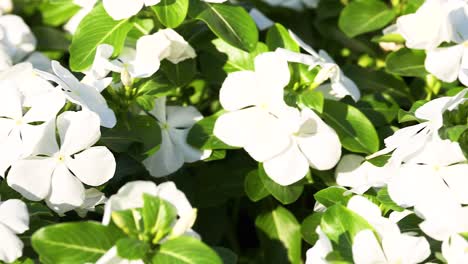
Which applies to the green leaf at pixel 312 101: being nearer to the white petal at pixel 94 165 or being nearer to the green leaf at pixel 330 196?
the green leaf at pixel 330 196

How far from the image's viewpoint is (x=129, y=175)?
1.80 m

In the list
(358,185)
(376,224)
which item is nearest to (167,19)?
(358,185)

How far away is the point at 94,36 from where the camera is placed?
6.15ft

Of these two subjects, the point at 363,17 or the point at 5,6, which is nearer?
the point at 363,17

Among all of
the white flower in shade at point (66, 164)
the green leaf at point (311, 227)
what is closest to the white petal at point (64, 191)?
the white flower in shade at point (66, 164)

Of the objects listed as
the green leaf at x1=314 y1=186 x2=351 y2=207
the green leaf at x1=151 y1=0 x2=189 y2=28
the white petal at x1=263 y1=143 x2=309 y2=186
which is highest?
Answer: the green leaf at x1=151 y1=0 x2=189 y2=28

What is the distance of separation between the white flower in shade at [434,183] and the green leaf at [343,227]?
0.28 ft

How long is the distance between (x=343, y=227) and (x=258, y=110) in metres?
0.34

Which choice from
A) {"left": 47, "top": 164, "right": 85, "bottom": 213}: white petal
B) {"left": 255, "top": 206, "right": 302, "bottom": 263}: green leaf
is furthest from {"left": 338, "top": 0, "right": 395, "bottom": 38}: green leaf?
{"left": 47, "top": 164, "right": 85, "bottom": 213}: white petal

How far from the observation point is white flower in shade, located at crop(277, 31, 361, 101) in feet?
5.51

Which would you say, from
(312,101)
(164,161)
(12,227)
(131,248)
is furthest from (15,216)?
(312,101)

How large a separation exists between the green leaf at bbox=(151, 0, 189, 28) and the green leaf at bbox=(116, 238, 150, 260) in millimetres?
614

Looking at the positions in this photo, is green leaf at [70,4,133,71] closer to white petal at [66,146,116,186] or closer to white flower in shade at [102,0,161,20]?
white flower in shade at [102,0,161,20]

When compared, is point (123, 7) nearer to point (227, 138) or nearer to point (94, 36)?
point (94, 36)
